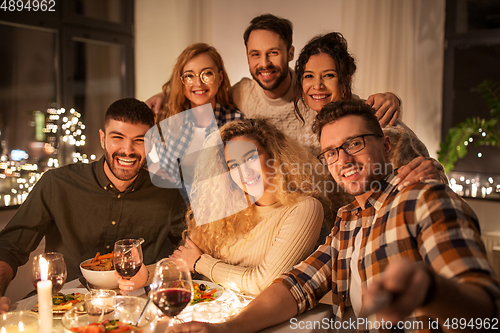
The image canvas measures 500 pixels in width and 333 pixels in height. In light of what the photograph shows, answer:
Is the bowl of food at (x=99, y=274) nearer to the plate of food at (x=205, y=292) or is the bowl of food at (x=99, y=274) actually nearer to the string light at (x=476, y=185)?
the plate of food at (x=205, y=292)

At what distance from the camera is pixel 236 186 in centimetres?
201

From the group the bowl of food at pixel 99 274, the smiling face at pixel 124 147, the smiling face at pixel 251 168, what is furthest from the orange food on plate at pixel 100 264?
the smiling face at pixel 251 168

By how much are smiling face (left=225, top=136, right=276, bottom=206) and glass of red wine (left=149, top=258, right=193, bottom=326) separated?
0.81 meters

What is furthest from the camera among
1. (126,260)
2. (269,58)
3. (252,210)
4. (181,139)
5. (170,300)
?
(181,139)

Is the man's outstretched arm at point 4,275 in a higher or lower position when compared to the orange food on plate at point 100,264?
lower

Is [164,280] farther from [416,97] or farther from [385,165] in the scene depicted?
[416,97]

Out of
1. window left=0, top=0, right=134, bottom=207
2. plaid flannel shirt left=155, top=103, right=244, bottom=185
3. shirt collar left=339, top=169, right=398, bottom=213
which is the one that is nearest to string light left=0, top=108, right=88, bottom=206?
window left=0, top=0, right=134, bottom=207

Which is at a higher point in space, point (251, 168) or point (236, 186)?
point (251, 168)

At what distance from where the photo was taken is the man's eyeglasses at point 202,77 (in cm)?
256

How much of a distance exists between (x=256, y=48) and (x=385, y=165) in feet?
4.38

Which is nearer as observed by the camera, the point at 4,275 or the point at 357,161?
the point at 357,161

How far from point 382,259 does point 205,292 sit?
0.66 m

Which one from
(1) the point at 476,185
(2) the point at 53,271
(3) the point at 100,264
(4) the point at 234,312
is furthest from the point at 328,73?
(1) the point at 476,185

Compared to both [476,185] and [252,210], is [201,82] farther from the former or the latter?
[476,185]
